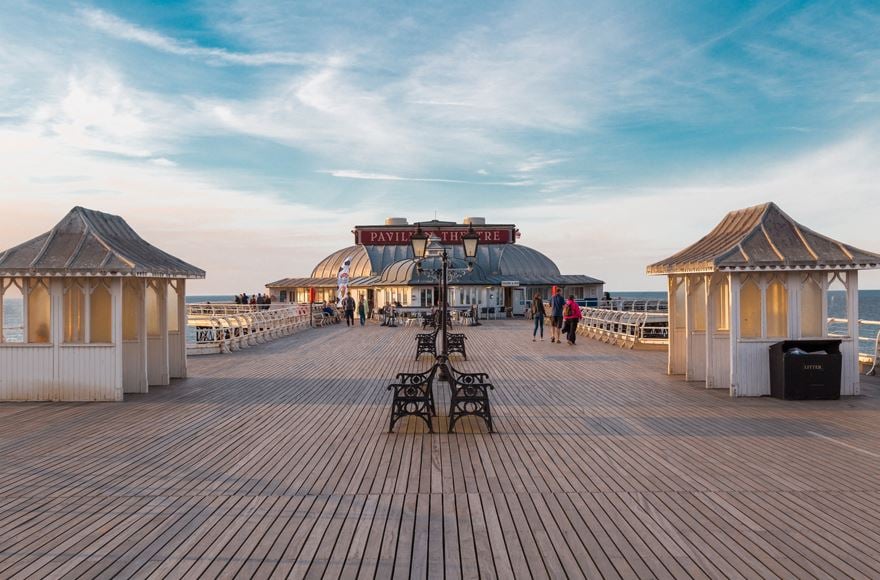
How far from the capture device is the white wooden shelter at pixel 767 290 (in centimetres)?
1084

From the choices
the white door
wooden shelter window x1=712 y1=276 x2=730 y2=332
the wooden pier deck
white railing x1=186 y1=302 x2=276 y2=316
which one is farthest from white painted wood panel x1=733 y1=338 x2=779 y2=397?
the white door

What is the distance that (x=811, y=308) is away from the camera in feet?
37.2

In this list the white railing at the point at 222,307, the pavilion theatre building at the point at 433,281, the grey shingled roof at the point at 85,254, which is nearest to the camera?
the grey shingled roof at the point at 85,254

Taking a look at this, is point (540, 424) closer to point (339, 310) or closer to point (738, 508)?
point (738, 508)

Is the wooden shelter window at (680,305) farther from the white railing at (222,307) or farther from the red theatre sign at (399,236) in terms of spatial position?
the red theatre sign at (399,236)

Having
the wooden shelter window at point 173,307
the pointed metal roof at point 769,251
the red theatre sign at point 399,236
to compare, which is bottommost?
the wooden shelter window at point 173,307

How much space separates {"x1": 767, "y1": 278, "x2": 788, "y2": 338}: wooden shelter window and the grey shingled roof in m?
10.3

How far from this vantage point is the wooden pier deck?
180 inches

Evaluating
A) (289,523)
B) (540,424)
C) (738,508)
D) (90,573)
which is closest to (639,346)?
(540,424)

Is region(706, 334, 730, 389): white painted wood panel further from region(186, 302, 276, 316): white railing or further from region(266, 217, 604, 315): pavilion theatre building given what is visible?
region(186, 302, 276, 316): white railing

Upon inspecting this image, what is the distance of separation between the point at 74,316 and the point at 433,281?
24.0 m

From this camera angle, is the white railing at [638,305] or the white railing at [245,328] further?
the white railing at [638,305]

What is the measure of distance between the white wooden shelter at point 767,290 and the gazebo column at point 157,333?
9619mm

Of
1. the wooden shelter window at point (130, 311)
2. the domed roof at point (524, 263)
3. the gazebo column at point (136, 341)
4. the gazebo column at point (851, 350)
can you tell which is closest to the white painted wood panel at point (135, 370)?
the gazebo column at point (136, 341)
